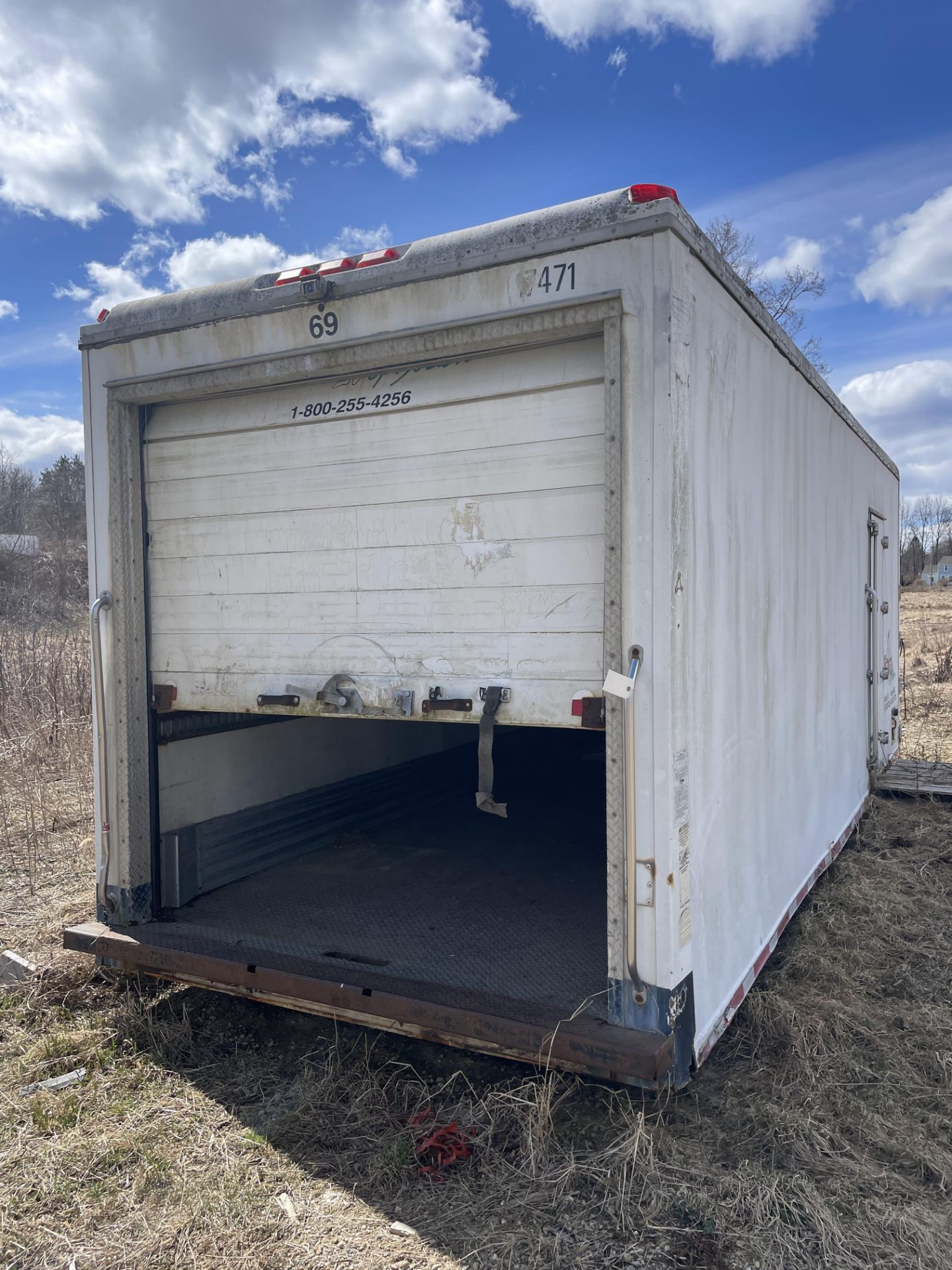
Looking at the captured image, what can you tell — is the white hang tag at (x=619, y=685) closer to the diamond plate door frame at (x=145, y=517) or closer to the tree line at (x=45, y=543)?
the diamond plate door frame at (x=145, y=517)

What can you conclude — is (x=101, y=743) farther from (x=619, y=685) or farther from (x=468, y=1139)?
(x=619, y=685)

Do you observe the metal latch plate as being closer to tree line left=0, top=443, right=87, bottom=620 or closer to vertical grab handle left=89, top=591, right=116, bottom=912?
vertical grab handle left=89, top=591, right=116, bottom=912

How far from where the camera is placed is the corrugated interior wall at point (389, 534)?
10.1ft

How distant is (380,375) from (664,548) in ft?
4.42

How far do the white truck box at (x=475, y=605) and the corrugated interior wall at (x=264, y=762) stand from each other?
0.07ft

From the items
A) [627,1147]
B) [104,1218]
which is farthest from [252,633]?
[627,1147]

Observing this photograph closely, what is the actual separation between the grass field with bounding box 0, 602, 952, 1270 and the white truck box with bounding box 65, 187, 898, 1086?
27 cm

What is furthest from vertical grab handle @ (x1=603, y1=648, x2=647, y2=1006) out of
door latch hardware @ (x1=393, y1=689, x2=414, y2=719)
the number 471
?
the number 471

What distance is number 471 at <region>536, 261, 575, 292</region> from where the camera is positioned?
2943mm

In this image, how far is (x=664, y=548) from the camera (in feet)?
9.18

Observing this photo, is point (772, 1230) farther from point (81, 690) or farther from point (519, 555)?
point (81, 690)

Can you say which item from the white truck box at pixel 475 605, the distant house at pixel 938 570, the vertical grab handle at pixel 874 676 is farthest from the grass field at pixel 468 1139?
the distant house at pixel 938 570

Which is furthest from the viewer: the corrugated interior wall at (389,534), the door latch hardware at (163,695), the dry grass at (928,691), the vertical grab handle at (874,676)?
the dry grass at (928,691)

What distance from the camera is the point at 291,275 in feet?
11.5
